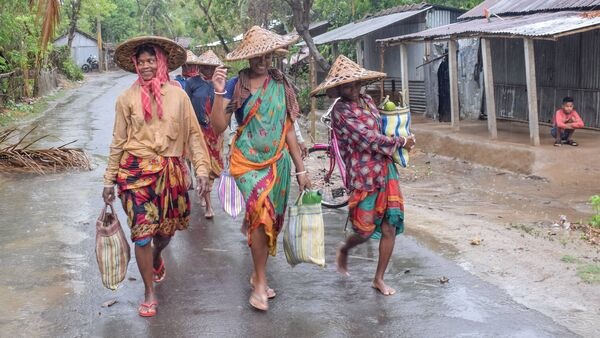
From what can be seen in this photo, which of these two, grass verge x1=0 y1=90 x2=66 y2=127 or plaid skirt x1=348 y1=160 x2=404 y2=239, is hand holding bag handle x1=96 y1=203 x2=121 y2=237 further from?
grass verge x1=0 y1=90 x2=66 y2=127

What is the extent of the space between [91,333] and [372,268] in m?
2.23

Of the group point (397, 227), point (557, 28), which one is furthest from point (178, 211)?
point (557, 28)

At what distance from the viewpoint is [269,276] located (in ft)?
17.4

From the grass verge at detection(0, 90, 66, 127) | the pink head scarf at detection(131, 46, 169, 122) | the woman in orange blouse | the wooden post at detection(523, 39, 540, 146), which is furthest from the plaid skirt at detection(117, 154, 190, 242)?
the grass verge at detection(0, 90, 66, 127)

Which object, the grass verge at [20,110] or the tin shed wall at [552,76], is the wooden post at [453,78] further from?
the grass verge at [20,110]

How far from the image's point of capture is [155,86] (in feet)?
14.3

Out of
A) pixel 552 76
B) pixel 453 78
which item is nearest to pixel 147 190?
pixel 453 78

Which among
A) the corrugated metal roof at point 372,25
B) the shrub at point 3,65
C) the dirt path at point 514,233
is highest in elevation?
the corrugated metal roof at point 372,25

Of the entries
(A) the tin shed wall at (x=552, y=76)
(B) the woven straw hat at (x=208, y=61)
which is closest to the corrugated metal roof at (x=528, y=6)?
(A) the tin shed wall at (x=552, y=76)

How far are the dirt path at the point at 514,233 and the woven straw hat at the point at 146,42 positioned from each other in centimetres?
267

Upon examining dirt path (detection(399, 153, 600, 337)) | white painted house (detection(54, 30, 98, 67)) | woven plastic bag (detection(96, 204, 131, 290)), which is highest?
white painted house (detection(54, 30, 98, 67))

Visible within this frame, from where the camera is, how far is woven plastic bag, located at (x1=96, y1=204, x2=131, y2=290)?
4.39 m

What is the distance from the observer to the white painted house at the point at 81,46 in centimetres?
5050

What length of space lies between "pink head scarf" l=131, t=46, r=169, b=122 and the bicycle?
116cm
